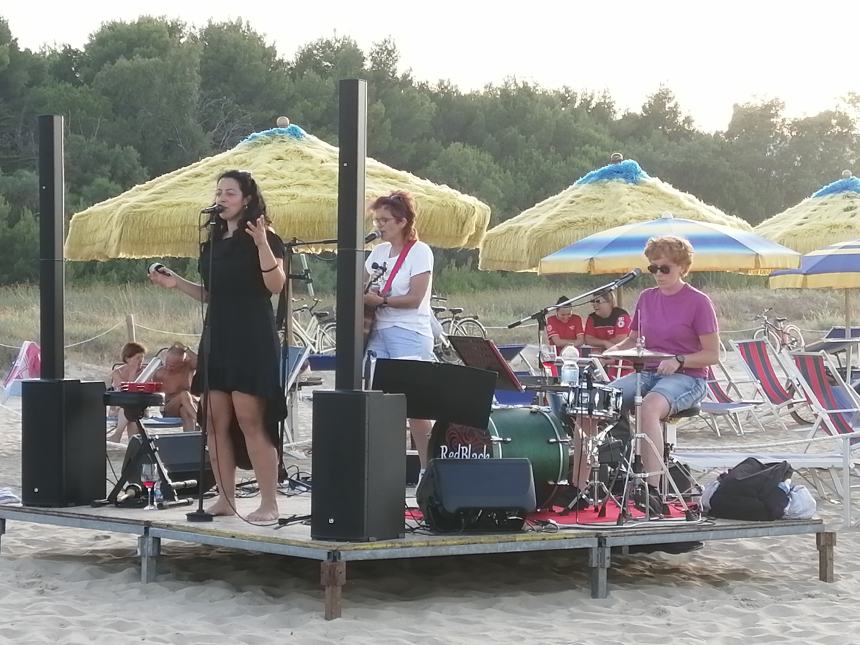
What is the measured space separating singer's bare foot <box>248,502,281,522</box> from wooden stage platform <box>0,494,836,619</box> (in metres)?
0.05

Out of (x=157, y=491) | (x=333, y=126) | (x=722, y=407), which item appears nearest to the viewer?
(x=157, y=491)

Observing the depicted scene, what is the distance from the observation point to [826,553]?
6.06 m

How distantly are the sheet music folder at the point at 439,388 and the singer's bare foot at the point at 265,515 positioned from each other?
26.9 inches

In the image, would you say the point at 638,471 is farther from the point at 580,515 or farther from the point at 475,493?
the point at 475,493

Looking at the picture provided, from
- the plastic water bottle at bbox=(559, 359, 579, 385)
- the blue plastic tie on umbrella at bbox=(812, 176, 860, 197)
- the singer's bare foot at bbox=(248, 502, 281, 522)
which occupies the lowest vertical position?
the singer's bare foot at bbox=(248, 502, 281, 522)

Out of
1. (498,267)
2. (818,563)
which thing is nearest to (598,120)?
(498,267)

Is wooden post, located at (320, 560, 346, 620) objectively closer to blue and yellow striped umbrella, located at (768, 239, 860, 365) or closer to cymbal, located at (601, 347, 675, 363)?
cymbal, located at (601, 347, 675, 363)

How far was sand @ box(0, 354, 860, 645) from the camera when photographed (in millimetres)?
4957

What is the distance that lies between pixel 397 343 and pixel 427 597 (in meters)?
1.11

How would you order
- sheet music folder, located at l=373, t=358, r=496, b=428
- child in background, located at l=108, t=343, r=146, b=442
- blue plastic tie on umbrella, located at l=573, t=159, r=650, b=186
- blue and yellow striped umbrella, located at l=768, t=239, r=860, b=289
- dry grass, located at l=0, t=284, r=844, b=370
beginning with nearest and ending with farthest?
sheet music folder, located at l=373, t=358, r=496, b=428
child in background, located at l=108, t=343, r=146, b=442
blue and yellow striped umbrella, located at l=768, t=239, r=860, b=289
blue plastic tie on umbrella, located at l=573, t=159, r=650, b=186
dry grass, located at l=0, t=284, r=844, b=370

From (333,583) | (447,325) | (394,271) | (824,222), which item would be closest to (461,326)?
(447,325)

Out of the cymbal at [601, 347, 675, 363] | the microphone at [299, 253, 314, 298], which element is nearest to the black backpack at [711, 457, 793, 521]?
the cymbal at [601, 347, 675, 363]

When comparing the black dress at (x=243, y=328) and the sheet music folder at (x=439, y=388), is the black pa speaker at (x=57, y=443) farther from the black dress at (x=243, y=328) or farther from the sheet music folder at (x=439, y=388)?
the sheet music folder at (x=439, y=388)

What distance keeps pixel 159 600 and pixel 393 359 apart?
52.2 inches
